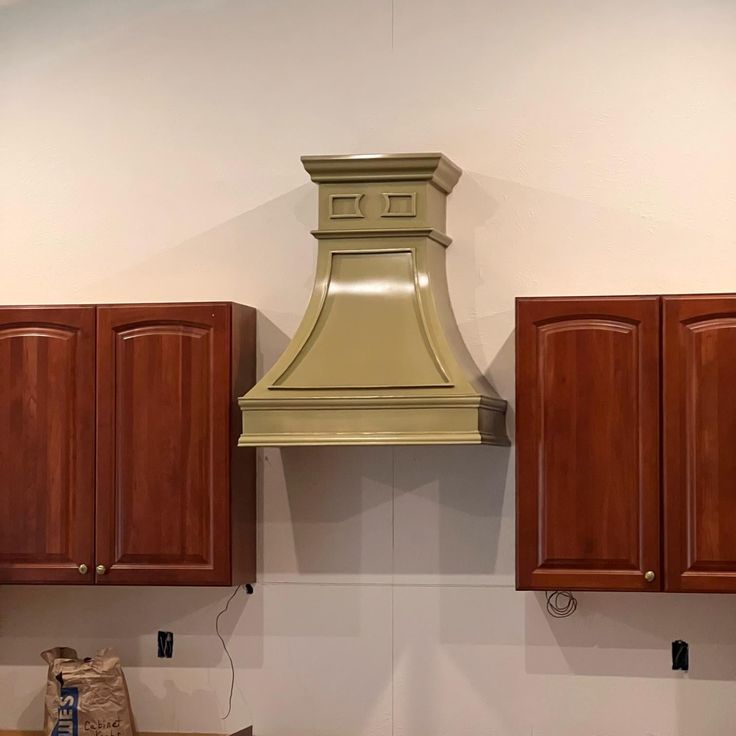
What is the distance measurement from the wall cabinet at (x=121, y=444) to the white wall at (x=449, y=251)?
1.12ft

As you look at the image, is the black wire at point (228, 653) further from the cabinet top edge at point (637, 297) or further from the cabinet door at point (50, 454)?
the cabinet top edge at point (637, 297)

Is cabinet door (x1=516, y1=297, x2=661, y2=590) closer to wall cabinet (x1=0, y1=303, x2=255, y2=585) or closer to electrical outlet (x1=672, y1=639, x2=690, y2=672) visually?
electrical outlet (x1=672, y1=639, x2=690, y2=672)

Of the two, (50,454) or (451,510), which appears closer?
(50,454)

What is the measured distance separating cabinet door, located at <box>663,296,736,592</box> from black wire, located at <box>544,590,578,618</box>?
44 cm

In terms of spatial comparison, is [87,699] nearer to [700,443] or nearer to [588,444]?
[588,444]

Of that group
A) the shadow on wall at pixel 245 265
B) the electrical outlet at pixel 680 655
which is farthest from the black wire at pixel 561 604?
the shadow on wall at pixel 245 265

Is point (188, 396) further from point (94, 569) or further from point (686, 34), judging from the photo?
point (686, 34)

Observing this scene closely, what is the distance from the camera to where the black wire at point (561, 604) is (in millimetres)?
4207

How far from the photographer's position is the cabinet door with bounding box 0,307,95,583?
414 centimetres

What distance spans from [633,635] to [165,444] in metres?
1.53

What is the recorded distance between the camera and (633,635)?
4.18 meters

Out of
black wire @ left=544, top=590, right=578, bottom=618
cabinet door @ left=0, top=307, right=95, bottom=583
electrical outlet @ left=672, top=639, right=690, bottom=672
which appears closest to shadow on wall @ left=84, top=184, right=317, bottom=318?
cabinet door @ left=0, top=307, right=95, bottom=583

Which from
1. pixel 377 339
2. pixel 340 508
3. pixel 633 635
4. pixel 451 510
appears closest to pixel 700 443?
pixel 633 635

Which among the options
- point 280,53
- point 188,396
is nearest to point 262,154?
point 280,53
